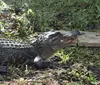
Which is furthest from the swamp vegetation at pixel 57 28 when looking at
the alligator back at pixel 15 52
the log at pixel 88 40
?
the alligator back at pixel 15 52

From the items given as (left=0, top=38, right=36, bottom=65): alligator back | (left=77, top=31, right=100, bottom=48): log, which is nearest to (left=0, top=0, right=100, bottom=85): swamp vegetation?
(left=77, top=31, right=100, bottom=48): log

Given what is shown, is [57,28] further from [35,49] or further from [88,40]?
[35,49]

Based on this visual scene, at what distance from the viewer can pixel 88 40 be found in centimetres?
642

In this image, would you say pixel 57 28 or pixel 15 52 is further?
pixel 57 28

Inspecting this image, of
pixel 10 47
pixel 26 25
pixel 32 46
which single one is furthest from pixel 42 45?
pixel 26 25

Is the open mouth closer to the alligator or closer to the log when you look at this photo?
the alligator

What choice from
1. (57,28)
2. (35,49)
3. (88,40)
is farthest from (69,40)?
(57,28)

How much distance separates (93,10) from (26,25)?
1670 millimetres

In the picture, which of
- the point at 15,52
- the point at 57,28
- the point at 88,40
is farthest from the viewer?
the point at 57,28

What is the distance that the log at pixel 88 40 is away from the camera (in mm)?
6279

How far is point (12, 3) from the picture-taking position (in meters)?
9.07

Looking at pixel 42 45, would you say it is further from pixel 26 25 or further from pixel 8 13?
pixel 8 13

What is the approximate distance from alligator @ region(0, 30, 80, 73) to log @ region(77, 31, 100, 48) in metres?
0.51

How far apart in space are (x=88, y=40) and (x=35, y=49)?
121 cm
